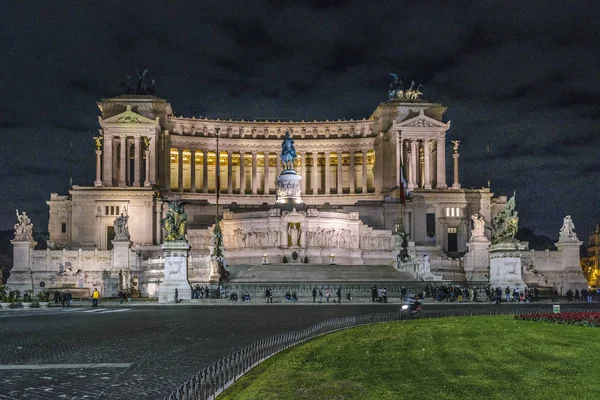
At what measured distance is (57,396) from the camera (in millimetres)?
15375

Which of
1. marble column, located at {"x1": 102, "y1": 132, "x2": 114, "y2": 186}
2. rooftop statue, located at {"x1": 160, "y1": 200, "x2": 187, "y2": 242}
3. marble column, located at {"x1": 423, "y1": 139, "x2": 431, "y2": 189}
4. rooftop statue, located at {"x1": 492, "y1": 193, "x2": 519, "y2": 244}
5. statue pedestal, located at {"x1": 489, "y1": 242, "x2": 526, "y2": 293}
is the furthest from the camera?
marble column, located at {"x1": 423, "y1": 139, "x2": 431, "y2": 189}

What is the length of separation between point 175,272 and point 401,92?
244 feet

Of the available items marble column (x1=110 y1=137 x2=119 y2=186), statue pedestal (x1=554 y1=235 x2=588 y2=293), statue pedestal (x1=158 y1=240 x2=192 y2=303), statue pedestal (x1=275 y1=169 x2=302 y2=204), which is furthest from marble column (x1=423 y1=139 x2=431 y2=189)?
statue pedestal (x1=158 y1=240 x2=192 y2=303)

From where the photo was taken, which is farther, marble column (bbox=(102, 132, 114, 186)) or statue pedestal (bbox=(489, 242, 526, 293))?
marble column (bbox=(102, 132, 114, 186))

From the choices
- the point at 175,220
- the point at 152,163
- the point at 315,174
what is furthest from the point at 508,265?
the point at 315,174

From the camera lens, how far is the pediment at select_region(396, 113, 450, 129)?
10919cm

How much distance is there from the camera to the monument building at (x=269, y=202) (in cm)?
7650

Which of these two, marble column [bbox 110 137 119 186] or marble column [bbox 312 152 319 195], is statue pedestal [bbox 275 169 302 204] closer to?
marble column [bbox 312 152 319 195]

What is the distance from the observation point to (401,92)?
12069 cm

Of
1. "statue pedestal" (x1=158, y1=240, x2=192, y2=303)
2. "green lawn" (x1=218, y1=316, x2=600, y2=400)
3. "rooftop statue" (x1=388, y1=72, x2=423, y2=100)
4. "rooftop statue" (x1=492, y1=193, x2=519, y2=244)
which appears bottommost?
"green lawn" (x1=218, y1=316, x2=600, y2=400)

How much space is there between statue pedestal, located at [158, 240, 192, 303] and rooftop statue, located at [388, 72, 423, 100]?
71.1m

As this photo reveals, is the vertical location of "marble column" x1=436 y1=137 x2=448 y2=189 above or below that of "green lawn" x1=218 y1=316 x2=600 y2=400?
above

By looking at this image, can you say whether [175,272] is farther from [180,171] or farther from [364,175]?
[364,175]

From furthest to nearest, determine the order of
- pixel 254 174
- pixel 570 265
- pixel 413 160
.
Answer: pixel 254 174
pixel 413 160
pixel 570 265
